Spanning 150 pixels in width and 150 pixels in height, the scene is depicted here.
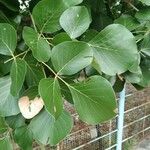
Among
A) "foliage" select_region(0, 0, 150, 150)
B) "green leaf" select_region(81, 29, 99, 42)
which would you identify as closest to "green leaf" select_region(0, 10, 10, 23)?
"foliage" select_region(0, 0, 150, 150)

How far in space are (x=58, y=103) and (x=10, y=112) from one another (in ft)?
0.35

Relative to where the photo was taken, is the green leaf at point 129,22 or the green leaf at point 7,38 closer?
the green leaf at point 7,38

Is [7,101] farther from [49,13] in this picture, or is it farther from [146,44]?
[146,44]

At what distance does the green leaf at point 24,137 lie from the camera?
1.77ft

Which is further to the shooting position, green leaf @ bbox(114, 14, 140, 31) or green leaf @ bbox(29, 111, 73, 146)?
green leaf @ bbox(114, 14, 140, 31)

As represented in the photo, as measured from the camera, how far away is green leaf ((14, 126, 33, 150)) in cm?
54

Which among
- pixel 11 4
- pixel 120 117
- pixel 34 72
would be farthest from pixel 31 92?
pixel 120 117

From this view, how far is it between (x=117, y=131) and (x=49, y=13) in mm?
1642

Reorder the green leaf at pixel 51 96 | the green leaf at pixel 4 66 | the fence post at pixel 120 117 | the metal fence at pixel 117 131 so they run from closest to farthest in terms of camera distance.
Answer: the green leaf at pixel 51 96, the green leaf at pixel 4 66, the fence post at pixel 120 117, the metal fence at pixel 117 131

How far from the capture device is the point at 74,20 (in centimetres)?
47

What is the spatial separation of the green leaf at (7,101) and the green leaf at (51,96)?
0.26ft

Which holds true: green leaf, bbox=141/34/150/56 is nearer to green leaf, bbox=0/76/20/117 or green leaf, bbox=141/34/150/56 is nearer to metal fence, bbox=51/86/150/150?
green leaf, bbox=0/76/20/117

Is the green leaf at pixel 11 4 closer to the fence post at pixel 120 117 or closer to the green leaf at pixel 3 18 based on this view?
the green leaf at pixel 3 18

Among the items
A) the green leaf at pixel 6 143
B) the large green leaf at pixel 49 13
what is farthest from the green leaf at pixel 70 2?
the green leaf at pixel 6 143
